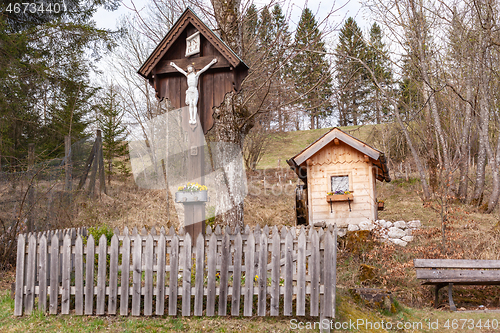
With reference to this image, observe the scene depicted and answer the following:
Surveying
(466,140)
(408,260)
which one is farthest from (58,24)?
(466,140)

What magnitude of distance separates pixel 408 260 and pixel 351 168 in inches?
128

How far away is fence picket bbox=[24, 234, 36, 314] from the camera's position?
4945 millimetres

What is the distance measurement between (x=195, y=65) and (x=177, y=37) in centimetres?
60

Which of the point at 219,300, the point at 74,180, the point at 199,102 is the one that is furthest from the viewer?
the point at 74,180

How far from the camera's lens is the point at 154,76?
19.3 feet

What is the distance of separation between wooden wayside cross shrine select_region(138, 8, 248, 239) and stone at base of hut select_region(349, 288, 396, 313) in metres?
3.10

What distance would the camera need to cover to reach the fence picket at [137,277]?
4770 mm

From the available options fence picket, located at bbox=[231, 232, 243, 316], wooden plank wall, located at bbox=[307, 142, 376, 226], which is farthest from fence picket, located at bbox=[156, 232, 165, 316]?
wooden plank wall, located at bbox=[307, 142, 376, 226]

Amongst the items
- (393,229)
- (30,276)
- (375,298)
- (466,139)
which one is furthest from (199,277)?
(466,139)

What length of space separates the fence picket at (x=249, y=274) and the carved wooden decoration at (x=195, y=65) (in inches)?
81.0

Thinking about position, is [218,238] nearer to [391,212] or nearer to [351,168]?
[351,168]

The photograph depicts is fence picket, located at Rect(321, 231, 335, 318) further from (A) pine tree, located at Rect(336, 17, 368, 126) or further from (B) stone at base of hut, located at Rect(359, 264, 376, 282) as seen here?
(A) pine tree, located at Rect(336, 17, 368, 126)

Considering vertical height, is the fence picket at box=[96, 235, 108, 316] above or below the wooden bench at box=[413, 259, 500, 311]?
above

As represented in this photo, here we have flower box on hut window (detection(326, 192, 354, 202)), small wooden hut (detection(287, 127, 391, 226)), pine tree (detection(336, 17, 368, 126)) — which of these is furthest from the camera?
small wooden hut (detection(287, 127, 391, 226))
